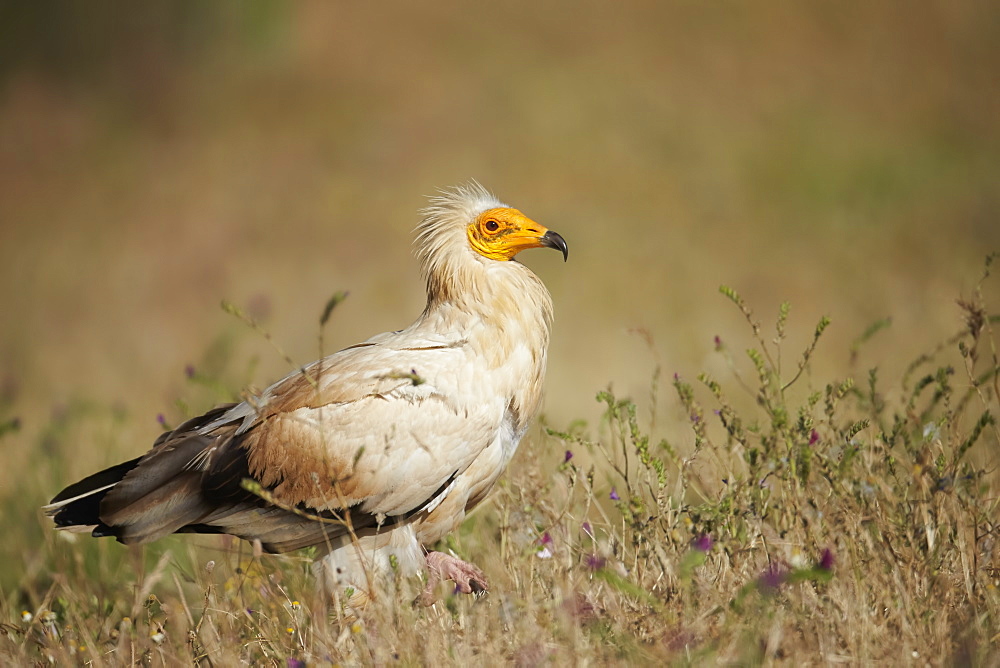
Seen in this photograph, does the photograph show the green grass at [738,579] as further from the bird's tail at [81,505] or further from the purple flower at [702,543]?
the bird's tail at [81,505]

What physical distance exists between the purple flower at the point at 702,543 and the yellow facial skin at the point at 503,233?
1.65 metres

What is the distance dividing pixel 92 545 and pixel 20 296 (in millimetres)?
6158

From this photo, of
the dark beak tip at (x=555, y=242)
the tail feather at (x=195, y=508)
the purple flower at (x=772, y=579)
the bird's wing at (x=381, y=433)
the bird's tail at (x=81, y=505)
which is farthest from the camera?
the dark beak tip at (x=555, y=242)

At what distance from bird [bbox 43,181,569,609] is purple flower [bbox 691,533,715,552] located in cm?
104

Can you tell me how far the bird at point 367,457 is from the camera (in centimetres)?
361

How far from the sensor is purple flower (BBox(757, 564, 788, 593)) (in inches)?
96.2

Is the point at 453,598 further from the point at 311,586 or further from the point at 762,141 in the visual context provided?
the point at 762,141

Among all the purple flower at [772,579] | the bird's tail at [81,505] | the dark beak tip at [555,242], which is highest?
the dark beak tip at [555,242]

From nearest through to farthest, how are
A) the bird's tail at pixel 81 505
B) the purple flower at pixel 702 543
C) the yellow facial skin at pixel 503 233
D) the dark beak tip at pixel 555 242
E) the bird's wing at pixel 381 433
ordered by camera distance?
1. the purple flower at pixel 702 543
2. the bird's wing at pixel 381 433
3. the bird's tail at pixel 81 505
4. the dark beak tip at pixel 555 242
5. the yellow facial skin at pixel 503 233

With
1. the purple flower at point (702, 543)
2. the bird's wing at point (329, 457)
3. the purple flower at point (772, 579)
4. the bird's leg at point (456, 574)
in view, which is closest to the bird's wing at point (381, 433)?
the bird's wing at point (329, 457)

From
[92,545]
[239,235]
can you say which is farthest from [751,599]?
[239,235]

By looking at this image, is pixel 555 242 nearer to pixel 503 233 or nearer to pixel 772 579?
pixel 503 233

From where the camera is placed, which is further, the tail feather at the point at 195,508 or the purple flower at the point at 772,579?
the tail feather at the point at 195,508

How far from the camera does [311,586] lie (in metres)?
4.14
